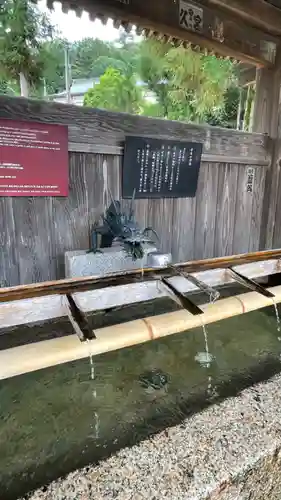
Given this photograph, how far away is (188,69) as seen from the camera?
5.50 meters

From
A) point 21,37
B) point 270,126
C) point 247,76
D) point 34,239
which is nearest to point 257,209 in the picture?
point 270,126

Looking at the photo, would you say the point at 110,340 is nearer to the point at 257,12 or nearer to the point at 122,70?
the point at 257,12

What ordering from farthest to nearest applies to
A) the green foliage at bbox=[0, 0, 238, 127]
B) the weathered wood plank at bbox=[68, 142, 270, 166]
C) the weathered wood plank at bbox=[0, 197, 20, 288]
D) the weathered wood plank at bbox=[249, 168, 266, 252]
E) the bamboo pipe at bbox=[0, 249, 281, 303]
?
the weathered wood plank at bbox=[249, 168, 266, 252] < the green foliage at bbox=[0, 0, 238, 127] < the weathered wood plank at bbox=[68, 142, 270, 166] < the weathered wood plank at bbox=[0, 197, 20, 288] < the bamboo pipe at bbox=[0, 249, 281, 303]

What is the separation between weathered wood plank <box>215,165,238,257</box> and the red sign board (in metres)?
2.03

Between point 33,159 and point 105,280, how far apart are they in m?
1.38

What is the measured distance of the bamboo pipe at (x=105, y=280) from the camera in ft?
5.98

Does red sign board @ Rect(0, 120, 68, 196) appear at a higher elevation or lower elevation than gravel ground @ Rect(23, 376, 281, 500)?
higher

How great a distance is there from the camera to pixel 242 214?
168 inches

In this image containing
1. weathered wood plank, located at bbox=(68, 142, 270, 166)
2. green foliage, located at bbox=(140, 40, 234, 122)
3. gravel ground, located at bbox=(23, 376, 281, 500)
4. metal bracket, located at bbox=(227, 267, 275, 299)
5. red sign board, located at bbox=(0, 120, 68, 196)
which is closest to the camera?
gravel ground, located at bbox=(23, 376, 281, 500)

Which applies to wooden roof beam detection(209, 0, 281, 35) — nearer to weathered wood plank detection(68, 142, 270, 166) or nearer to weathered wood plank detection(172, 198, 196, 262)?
weathered wood plank detection(68, 142, 270, 166)

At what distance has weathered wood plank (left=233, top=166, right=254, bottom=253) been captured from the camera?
4124mm

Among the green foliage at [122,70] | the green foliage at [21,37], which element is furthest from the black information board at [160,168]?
the green foliage at [21,37]

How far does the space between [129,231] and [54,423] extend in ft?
5.18

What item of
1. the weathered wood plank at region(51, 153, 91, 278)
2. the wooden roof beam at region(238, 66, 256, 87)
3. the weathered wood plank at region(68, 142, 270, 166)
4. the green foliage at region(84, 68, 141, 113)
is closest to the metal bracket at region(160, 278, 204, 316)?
the weathered wood plank at region(51, 153, 91, 278)
